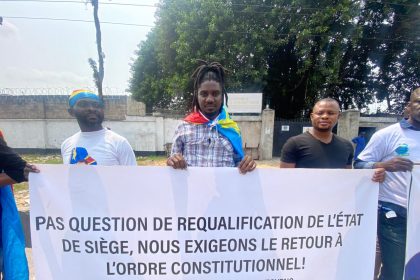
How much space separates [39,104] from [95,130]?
14.2 m

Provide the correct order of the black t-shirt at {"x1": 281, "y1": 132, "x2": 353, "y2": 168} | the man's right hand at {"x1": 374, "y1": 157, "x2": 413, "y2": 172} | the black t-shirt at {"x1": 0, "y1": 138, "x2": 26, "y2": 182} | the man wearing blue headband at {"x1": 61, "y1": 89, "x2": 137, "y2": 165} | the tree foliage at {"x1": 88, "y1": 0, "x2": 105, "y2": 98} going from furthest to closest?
the tree foliage at {"x1": 88, "y1": 0, "x2": 105, "y2": 98}
the black t-shirt at {"x1": 281, "y1": 132, "x2": 353, "y2": 168}
the man wearing blue headband at {"x1": 61, "y1": 89, "x2": 137, "y2": 165}
the man's right hand at {"x1": 374, "y1": 157, "x2": 413, "y2": 172}
the black t-shirt at {"x1": 0, "y1": 138, "x2": 26, "y2": 182}

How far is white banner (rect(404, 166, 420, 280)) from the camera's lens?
1749 millimetres

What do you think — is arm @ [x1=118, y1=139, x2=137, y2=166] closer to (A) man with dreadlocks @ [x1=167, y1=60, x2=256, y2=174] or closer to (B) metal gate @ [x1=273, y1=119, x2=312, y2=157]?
(A) man with dreadlocks @ [x1=167, y1=60, x2=256, y2=174]

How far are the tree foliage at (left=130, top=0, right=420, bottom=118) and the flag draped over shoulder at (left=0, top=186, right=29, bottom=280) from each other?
913 cm

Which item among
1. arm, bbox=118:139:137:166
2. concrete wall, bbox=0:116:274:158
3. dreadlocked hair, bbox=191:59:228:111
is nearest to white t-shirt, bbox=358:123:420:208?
dreadlocked hair, bbox=191:59:228:111

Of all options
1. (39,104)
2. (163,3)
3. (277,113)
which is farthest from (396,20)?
(39,104)

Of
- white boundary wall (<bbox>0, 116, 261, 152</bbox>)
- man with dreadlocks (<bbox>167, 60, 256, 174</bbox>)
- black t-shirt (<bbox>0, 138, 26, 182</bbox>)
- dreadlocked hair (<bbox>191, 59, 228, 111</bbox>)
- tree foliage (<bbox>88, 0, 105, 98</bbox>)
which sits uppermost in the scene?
tree foliage (<bbox>88, 0, 105, 98</bbox>)

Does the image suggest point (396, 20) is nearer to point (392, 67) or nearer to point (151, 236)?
point (392, 67)

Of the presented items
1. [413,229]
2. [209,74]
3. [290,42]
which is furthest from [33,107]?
[413,229]

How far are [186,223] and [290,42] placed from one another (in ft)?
42.9

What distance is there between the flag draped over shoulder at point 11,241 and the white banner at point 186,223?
18 centimetres

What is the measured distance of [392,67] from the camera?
14.5 m

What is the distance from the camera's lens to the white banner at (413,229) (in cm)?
175

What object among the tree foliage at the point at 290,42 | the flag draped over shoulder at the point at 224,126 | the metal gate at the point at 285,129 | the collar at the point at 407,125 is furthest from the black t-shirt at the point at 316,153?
the metal gate at the point at 285,129
